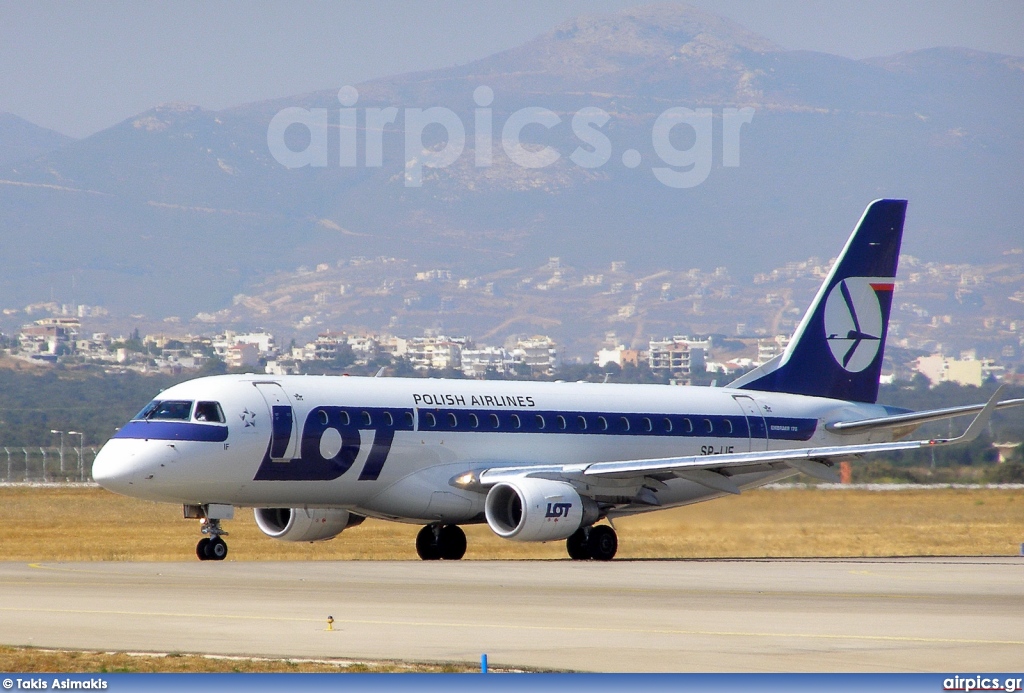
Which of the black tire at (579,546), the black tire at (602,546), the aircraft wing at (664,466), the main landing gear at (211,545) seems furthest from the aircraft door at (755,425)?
the main landing gear at (211,545)

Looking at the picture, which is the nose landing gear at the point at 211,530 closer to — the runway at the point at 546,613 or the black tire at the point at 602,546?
the runway at the point at 546,613

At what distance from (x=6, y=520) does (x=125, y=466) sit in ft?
78.5


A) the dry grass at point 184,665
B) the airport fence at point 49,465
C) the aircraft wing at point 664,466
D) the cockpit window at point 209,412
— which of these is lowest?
the airport fence at point 49,465

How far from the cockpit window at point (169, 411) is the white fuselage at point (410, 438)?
0.12m

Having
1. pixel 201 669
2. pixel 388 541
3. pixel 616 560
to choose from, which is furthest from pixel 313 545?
pixel 201 669

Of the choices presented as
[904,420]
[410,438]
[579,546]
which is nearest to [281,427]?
[410,438]

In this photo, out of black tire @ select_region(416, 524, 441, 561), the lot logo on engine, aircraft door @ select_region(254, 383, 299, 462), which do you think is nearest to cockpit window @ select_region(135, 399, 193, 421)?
aircraft door @ select_region(254, 383, 299, 462)

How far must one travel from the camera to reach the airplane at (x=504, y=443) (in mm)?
32812

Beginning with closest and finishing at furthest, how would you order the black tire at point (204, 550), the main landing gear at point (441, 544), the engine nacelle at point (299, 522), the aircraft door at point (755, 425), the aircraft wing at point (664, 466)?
the black tire at point (204, 550) → the aircraft wing at point (664, 466) → the engine nacelle at point (299, 522) → the main landing gear at point (441, 544) → the aircraft door at point (755, 425)

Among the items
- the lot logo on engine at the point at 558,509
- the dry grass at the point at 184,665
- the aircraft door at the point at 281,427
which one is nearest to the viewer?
the dry grass at the point at 184,665

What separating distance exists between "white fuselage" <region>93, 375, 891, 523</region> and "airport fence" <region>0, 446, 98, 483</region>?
166ft

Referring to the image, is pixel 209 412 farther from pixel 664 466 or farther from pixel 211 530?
pixel 664 466

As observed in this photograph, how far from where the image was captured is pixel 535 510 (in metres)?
34.2

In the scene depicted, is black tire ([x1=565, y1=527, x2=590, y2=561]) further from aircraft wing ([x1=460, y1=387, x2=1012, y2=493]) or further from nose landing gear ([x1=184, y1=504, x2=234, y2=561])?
nose landing gear ([x1=184, y1=504, x2=234, y2=561])
